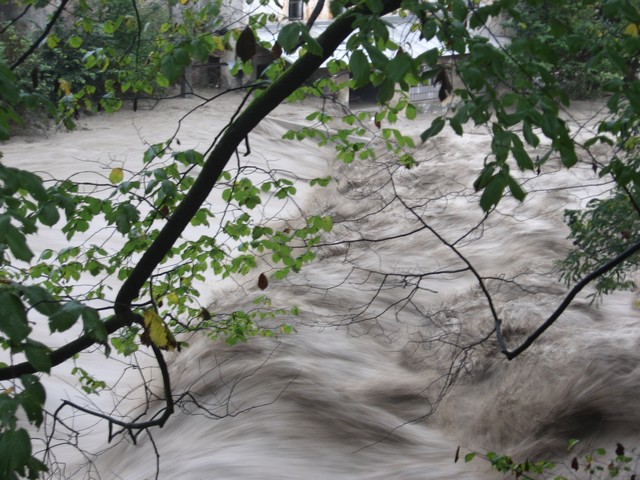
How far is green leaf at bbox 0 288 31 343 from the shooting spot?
3.63 ft

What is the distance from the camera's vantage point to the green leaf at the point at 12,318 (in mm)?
1105

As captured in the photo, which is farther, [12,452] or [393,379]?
[393,379]

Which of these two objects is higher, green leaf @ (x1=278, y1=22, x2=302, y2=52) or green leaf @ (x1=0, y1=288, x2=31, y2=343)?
green leaf @ (x1=278, y1=22, x2=302, y2=52)

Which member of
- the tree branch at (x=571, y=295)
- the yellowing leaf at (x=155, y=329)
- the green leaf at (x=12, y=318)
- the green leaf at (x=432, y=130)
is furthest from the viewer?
the tree branch at (x=571, y=295)

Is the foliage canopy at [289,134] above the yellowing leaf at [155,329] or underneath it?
above

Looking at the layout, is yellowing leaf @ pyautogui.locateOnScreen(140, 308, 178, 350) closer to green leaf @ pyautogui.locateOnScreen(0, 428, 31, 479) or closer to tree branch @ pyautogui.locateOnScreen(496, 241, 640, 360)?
green leaf @ pyautogui.locateOnScreen(0, 428, 31, 479)

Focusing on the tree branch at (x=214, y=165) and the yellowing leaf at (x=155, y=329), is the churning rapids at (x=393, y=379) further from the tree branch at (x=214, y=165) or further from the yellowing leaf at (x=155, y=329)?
the yellowing leaf at (x=155, y=329)

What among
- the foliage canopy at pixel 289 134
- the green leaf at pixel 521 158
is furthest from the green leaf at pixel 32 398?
the green leaf at pixel 521 158

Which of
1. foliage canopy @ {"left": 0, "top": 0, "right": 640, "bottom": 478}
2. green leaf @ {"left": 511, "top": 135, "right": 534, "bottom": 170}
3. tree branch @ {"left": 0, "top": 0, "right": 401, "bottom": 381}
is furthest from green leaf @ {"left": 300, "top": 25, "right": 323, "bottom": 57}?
green leaf @ {"left": 511, "top": 135, "right": 534, "bottom": 170}

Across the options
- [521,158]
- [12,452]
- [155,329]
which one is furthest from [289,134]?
[12,452]

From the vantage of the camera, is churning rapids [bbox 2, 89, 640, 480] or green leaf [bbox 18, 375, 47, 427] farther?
churning rapids [bbox 2, 89, 640, 480]

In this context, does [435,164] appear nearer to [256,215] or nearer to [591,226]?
[256,215]

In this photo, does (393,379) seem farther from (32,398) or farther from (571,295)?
(32,398)

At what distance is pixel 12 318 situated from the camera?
1.11m
